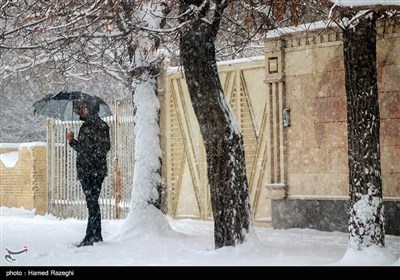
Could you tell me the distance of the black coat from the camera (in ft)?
30.2

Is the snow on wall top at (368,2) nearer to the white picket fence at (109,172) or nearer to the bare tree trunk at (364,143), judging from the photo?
the bare tree trunk at (364,143)

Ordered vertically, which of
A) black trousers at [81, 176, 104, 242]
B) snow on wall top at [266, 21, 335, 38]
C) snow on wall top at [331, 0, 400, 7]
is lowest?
black trousers at [81, 176, 104, 242]

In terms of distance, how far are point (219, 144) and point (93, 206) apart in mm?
2222

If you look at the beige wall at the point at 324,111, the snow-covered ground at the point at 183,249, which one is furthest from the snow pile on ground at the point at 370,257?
the beige wall at the point at 324,111

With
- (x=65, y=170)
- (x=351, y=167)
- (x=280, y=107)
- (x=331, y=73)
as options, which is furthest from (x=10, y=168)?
(x=351, y=167)

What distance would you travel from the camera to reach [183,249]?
8.40m

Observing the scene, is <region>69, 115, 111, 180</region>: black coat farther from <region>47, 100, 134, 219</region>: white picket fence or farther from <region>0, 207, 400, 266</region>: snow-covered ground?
<region>47, 100, 134, 219</region>: white picket fence

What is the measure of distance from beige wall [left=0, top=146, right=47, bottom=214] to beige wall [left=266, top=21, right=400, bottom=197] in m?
7.10

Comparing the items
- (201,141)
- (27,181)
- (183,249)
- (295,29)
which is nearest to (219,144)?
(183,249)

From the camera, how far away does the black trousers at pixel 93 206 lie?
9.16m

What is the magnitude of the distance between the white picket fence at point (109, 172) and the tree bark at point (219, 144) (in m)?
5.57

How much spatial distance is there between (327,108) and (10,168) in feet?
30.6

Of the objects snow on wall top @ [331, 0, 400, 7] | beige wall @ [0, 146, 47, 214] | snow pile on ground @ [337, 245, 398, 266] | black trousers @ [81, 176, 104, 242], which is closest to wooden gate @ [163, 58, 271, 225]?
black trousers @ [81, 176, 104, 242]

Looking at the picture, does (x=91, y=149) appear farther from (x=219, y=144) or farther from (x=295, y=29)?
(x=295, y=29)
